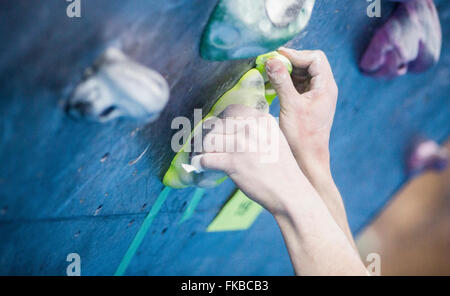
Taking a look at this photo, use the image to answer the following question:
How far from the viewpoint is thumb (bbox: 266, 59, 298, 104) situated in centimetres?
64

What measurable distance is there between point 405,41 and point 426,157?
561 millimetres

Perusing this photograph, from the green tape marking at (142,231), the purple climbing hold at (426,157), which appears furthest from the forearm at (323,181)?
the purple climbing hold at (426,157)

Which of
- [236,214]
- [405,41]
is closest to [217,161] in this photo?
[236,214]

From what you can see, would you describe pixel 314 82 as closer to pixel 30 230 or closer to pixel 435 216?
pixel 30 230

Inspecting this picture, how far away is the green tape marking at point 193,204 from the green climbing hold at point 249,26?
30 centimetres

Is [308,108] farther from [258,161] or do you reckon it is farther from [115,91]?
[115,91]

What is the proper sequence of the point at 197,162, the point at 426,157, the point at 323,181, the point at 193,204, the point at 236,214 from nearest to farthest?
the point at 197,162, the point at 323,181, the point at 193,204, the point at 236,214, the point at 426,157

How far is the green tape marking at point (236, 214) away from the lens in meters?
0.92

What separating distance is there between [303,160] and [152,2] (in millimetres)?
365

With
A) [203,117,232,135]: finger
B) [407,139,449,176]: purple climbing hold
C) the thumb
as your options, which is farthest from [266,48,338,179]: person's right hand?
[407,139,449,176]: purple climbing hold

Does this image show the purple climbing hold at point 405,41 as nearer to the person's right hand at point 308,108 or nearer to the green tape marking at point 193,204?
the person's right hand at point 308,108

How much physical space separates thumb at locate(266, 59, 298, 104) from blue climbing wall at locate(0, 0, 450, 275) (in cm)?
7

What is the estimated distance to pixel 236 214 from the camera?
37.9 inches
